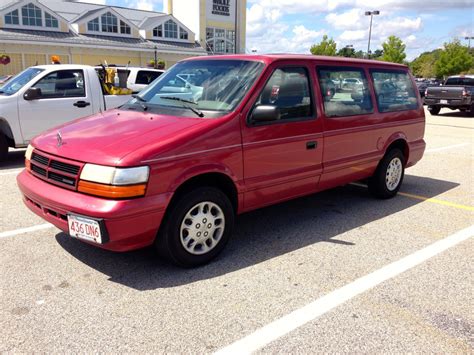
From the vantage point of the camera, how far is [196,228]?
12.4 ft

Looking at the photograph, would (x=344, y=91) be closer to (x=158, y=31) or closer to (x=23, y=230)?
(x=23, y=230)

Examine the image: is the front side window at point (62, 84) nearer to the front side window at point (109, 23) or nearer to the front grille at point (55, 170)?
the front grille at point (55, 170)

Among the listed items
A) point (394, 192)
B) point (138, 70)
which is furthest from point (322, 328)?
point (138, 70)

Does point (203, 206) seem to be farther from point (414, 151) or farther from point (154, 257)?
point (414, 151)

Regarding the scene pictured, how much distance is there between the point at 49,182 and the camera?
3713mm

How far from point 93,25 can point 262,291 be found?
39.6 m

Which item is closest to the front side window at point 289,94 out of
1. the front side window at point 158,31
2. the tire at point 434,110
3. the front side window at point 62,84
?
the front side window at point 62,84

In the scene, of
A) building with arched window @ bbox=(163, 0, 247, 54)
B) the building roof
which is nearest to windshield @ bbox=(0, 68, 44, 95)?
the building roof

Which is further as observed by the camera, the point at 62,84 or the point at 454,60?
the point at 454,60

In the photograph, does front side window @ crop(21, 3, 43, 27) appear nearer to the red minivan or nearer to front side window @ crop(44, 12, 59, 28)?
front side window @ crop(44, 12, 59, 28)

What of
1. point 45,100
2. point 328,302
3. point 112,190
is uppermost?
point 45,100

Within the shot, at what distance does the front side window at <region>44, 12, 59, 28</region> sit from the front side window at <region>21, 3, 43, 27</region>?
1.29 feet

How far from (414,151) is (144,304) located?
4.73 meters

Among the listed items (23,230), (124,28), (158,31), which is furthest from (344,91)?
(158,31)
